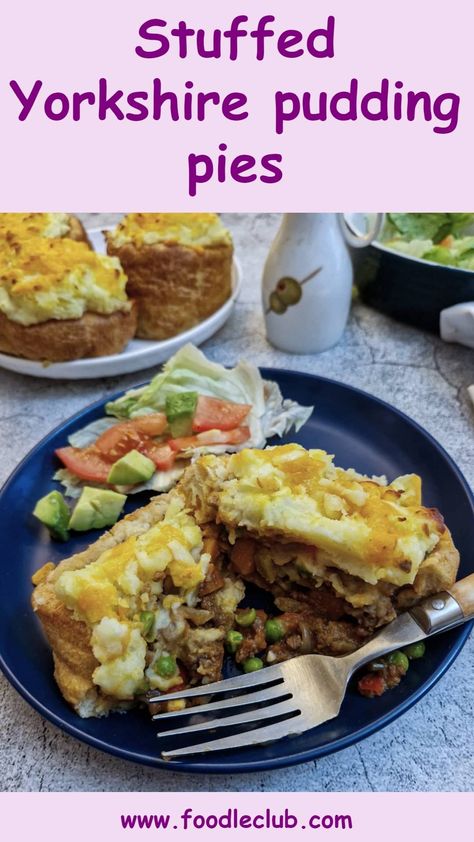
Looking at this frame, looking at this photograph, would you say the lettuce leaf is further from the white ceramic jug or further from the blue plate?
the blue plate

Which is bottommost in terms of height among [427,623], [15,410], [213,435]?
[15,410]

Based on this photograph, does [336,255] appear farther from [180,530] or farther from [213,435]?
[180,530]

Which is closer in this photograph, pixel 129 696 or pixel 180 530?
pixel 129 696

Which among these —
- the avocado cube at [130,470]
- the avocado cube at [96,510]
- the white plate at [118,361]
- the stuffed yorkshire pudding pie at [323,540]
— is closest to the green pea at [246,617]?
the stuffed yorkshire pudding pie at [323,540]

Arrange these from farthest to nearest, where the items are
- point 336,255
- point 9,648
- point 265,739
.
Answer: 1. point 336,255
2. point 9,648
3. point 265,739

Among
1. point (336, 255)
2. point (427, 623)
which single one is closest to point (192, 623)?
point (427, 623)

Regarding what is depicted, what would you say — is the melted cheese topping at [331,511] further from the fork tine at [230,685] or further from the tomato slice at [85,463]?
the tomato slice at [85,463]

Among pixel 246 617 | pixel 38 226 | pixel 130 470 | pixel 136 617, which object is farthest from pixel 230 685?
pixel 38 226
